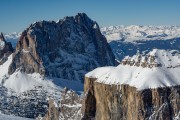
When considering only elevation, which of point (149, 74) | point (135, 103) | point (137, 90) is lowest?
point (135, 103)

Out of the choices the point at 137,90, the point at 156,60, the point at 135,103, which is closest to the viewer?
the point at 137,90

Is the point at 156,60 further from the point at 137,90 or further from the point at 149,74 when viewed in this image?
the point at 137,90

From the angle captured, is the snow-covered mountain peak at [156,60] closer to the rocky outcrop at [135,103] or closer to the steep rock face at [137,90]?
the steep rock face at [137,90]

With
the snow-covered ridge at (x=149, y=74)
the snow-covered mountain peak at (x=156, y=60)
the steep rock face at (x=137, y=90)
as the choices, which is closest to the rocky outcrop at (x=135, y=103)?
the steep rock face at (x=137, y=90)

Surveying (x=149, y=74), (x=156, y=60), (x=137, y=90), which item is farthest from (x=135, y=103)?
(x=156, y=60)

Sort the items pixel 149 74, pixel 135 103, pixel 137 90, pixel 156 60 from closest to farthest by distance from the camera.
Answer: pixel 137 90
pixel 135 103
pixel 149 74
pixel 156 60

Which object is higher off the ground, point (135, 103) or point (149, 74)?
point (149, 74)

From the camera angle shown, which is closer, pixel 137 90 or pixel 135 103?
pixel 137 90
